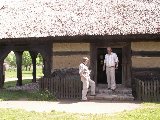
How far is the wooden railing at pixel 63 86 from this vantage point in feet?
42.8

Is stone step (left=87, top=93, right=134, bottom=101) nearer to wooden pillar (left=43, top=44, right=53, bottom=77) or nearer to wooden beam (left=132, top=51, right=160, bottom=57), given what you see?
wooden beam (left=132, top=51, right=160, bottom=57)

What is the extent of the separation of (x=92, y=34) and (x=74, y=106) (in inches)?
132

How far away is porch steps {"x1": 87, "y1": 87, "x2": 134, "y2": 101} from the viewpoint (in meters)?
12.5

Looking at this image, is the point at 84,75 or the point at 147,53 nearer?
the point at 84,75

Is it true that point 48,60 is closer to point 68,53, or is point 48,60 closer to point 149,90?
point 68,53

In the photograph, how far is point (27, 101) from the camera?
40.4ft

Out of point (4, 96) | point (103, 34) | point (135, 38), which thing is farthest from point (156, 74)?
point (4, 96)

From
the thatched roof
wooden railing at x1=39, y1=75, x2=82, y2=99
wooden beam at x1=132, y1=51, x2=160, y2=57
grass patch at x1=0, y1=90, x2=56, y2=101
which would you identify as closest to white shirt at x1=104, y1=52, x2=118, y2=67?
the thatched roof

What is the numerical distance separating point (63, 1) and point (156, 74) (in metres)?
6.21

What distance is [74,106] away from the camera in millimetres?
11125

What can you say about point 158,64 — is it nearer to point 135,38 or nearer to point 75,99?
point 135,38

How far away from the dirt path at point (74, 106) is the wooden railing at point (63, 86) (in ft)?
2.78

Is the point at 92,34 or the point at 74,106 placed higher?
the point at 92,34

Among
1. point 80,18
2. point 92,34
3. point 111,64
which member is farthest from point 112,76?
point 80,18
